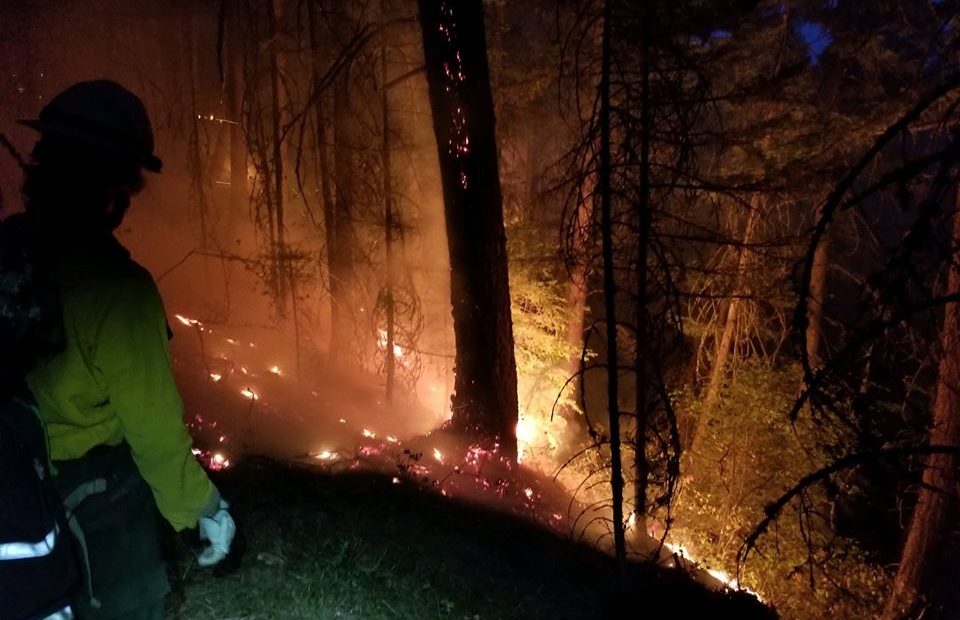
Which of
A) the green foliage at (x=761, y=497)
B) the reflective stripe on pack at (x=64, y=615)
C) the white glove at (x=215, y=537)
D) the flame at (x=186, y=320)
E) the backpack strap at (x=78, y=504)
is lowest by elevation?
the green foliage at (x=761, y=497)

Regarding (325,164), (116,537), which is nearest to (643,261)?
(116,537)

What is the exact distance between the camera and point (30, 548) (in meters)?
1.78

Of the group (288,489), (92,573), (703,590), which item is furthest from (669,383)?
(92,573)

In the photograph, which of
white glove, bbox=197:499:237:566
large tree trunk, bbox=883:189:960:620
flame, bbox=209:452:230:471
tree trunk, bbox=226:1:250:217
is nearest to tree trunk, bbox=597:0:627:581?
white glove, bbox=197:499:237:566

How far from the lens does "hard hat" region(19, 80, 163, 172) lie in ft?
6.98

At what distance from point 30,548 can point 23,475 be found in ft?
0.75

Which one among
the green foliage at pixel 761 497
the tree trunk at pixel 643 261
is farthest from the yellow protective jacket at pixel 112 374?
the green foliage at pixel 761 497

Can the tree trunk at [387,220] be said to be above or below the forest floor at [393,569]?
above

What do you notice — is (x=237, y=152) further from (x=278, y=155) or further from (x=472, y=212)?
(x=472, y=212)

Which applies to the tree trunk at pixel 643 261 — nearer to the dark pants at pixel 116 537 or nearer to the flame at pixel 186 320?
the dark pants at pixel 116 537

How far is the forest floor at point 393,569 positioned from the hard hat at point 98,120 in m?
2.15

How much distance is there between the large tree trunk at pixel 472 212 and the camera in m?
6.24

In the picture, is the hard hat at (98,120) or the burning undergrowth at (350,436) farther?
the burning undergrowth at (350,436)

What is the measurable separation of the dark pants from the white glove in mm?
177
